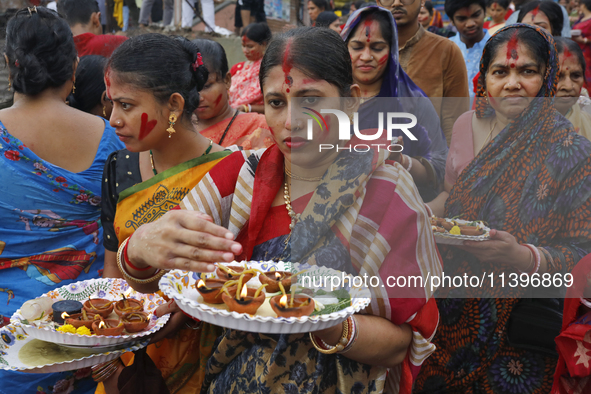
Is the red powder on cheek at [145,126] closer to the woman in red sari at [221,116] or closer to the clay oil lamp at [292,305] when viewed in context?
the clay oil lamp at [292,305]

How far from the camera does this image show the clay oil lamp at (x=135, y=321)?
186 cm

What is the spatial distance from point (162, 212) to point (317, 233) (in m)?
0.89

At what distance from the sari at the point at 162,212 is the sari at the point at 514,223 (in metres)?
1.33

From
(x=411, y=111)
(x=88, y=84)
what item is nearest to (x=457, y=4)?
(x=411, y=111)

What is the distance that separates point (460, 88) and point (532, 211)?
208 cm

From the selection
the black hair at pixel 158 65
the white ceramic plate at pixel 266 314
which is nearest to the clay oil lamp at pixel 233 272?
the white ceramic plate at pixel 266 314

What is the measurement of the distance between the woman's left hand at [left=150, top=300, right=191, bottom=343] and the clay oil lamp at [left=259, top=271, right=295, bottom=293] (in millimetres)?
549

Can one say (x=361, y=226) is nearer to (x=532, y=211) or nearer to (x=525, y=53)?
(x=532, y=211)

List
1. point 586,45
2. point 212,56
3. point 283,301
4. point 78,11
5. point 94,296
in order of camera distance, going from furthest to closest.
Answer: point 586,45 < point 78,11 < point 212,56 < point 94,296 < point 283,301

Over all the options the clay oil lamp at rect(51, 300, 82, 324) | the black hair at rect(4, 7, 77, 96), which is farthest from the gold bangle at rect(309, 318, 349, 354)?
the black hair at rect(4, 7, 77, 96)

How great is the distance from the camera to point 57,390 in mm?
2293

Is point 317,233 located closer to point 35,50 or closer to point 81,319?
point 81,319

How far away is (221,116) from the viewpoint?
3902mm

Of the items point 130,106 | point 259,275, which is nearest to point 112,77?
point 130,106
